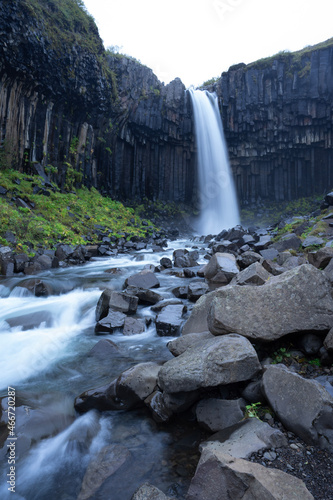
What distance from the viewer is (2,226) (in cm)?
1198

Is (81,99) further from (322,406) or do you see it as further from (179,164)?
(322,406)

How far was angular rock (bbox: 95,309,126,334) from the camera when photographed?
581 centimetres

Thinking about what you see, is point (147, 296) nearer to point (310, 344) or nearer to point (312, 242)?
point (310, 344)

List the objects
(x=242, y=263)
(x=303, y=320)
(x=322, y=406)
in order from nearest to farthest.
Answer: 1. (x=322, y=406)
2. (x=303, y=320)
3. (x=242, y=263)

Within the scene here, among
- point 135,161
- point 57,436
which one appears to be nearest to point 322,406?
point 57,436

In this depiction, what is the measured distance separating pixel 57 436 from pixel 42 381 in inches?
51.7

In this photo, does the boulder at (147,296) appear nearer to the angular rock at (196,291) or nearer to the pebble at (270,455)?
the angular rock at (196,291)

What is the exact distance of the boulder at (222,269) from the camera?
25.4 feet

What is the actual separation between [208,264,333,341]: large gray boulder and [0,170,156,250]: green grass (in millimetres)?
10966

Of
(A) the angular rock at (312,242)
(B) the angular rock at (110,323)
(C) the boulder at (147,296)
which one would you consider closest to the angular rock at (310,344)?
(B) the angular rock at (110,323)

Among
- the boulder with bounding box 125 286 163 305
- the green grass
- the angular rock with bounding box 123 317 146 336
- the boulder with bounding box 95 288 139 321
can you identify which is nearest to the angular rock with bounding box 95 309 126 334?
the angular rock with bounding box 123 317 146 336

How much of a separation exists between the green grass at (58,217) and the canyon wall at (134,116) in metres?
2.09

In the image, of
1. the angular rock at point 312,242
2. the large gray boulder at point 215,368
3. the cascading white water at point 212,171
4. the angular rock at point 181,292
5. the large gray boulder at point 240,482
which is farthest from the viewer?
the cascading white water at point 212,171

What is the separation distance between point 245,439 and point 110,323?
3.92 metres
